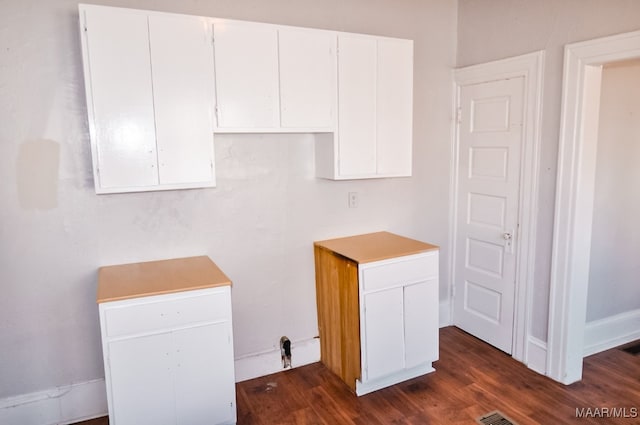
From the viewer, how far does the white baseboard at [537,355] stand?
9.85 ft

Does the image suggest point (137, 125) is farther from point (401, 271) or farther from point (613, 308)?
point (613, 308)

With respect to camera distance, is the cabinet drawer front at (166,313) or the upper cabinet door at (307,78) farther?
the upper cabinet door at (307,78)

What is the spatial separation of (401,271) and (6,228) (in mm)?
2296

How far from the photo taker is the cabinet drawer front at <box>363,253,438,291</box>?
2.71 m

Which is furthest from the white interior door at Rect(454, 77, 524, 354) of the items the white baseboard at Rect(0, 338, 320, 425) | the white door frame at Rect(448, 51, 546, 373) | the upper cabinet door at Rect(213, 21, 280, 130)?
the white baseboard at Rect(0, 338, 320, 425)

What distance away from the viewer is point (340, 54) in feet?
9.25

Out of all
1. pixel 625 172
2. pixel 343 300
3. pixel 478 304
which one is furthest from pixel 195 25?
pixel 625 172

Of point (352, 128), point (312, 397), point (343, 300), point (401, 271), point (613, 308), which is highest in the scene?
point (352, 128)

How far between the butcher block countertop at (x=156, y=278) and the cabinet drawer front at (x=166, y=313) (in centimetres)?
5

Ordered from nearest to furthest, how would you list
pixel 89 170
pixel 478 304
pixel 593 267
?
pixel 89 170
pixel 593 267
pixel 478 304

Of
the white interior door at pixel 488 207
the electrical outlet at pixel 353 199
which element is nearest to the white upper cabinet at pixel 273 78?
the electrical outlet at pixel 353 199

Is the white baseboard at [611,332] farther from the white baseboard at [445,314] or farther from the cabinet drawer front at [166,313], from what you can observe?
the cabinet drawer front at [166,313]

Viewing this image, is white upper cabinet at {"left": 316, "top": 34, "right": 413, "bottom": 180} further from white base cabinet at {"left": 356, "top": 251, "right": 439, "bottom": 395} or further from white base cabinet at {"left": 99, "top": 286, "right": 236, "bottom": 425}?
white base cabinet at {"left": 99, "top": 286, "right": 236, "bottom": 425}

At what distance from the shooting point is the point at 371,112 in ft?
9.75
